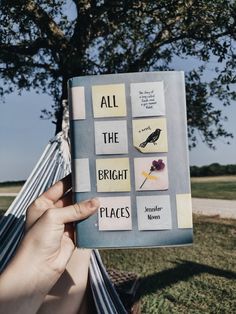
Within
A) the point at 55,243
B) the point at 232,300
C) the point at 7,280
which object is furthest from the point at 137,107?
the point at 232,300

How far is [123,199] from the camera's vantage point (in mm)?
1387

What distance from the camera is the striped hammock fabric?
7.25 ft

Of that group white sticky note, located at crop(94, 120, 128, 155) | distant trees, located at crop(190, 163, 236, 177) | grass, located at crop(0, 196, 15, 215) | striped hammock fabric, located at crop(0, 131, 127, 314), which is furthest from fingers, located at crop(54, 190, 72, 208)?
distant trees, located at crop(190, 163, 236, 177)

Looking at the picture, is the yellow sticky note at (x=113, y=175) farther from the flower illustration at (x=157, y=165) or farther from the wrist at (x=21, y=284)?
the wrist at (x=21, y=284)

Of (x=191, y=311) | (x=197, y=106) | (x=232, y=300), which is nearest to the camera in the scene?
(x=191, y=311)

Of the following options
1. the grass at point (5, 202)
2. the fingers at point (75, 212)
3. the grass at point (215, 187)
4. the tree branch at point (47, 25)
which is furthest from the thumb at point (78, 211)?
the grass at point (215, 187)

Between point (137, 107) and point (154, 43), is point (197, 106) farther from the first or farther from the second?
point (137, 107)

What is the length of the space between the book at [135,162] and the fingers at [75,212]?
0.02m

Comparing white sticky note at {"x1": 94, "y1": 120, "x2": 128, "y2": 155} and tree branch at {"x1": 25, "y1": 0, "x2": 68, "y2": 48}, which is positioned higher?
tree branch at {"x1": 25, "y1": 0, "x2": 68, "y2": 48}

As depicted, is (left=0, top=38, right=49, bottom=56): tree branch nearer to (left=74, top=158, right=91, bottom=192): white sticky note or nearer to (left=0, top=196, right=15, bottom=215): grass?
(left=0, top=196, right=15, bottom=215): grass

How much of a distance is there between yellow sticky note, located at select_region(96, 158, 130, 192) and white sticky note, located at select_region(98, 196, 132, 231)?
0.08 ft

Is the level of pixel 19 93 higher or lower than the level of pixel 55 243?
higher

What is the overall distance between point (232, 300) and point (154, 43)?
13.9 ft

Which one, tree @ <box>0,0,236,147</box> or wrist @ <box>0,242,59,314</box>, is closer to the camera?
wrist @ <box>0,242,59,314</box>
